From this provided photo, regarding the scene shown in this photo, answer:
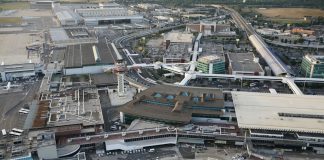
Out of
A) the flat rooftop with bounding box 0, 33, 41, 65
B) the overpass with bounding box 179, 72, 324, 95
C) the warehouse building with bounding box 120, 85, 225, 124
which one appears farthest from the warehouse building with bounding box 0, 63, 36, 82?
the overpass with bounding box 179, 72, 324, 95

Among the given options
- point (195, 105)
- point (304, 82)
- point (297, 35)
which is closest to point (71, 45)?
point (195, 105)

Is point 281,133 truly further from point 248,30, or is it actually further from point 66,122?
point 248,30

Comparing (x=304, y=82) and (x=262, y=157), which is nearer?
(x=262, y=157)

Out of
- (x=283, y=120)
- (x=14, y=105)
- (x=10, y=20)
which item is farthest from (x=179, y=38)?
(x=10, y=20)

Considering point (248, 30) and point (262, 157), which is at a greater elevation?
point (248, 30)

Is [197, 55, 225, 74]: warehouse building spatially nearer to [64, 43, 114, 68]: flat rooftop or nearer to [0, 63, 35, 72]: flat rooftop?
[64, 43, 114, 68]: flat rooftop

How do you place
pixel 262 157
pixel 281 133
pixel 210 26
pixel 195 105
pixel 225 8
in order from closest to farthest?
pixel 262 157 → pixel 281 133 → pixel 195 105 → pixel 210 26 → pixel 225 8

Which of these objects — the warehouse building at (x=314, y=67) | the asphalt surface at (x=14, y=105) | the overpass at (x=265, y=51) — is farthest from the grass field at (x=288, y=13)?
the asphalt surface at (x=14, y=105)
